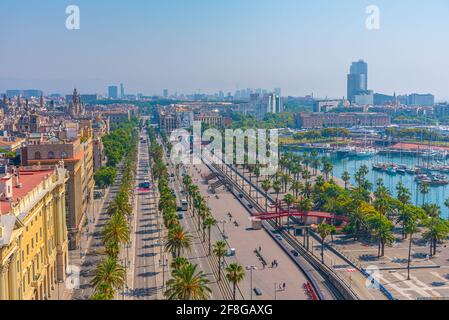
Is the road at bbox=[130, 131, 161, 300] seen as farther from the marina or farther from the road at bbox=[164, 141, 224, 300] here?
the marina

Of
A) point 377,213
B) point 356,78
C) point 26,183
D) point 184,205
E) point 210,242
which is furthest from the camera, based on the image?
point 356,78

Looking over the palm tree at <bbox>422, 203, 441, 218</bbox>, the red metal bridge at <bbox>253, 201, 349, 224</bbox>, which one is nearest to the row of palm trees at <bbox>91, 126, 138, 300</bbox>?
the red metal bridge at <bbox>253, 201, 349, 224</bbox>

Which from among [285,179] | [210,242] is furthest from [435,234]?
[285,179]

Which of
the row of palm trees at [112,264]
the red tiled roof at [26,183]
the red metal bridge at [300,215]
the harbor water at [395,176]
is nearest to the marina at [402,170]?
the harbor water at [395,176]

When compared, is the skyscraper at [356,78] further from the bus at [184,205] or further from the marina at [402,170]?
the bus at [184,205]

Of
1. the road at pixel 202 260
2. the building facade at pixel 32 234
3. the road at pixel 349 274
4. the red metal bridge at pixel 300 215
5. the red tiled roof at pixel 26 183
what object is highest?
the red tiled roof at pixel 26 183

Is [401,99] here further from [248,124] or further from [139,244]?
[139,244]

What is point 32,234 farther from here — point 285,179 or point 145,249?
point 285,179
